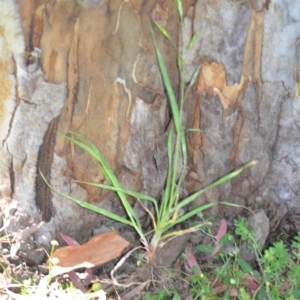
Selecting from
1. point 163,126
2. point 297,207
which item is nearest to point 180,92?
point 163,126

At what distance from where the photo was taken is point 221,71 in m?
1.49

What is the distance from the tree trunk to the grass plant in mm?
31

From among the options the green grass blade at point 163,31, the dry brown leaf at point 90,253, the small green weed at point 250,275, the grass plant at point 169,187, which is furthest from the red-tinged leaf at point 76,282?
the green grass blade at point 163,31

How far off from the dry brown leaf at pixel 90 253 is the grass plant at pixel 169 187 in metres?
0.06

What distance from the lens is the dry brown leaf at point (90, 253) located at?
1563 millimetres

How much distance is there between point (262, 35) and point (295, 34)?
0.10 metres

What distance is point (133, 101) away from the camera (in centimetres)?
147

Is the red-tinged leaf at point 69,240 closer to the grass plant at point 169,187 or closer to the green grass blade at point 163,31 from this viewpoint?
the grass plant at point 169,187

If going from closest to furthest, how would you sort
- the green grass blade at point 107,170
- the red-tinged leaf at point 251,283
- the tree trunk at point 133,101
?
the tree trunk at point 133,101 < the green grass blade at point 107,170 < the red-tinged leaf at point 251,283

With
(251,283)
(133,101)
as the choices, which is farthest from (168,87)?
(251,283)

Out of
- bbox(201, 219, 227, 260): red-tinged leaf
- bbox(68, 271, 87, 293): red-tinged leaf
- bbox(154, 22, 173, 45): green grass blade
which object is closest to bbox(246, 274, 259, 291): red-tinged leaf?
bbox(201, 219, 227, 260): red-tinged leaf

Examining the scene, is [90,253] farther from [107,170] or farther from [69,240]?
[107,170]

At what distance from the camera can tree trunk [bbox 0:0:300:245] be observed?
53.7 inches

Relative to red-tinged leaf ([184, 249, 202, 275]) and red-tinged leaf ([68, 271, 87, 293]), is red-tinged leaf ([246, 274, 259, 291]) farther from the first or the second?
red-tinged leaf ([68, 271, 87, 293])
